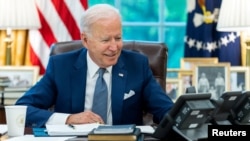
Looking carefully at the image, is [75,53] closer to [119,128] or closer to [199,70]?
[119,128]

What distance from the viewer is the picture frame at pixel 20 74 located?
4.14 m

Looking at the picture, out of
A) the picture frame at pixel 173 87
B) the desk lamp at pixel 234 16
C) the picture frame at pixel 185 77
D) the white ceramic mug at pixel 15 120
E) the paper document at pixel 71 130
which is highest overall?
the desk lamp at pixel 234 16

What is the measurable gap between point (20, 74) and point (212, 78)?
1.41 m

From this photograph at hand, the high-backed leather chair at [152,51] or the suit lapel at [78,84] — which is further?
the high-backed leather chair at [152,51]

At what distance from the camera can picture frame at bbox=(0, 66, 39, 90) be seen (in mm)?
4137

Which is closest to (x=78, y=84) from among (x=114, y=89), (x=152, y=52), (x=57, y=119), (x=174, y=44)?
(x=114, y=89)

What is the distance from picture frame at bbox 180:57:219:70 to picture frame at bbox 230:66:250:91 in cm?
15

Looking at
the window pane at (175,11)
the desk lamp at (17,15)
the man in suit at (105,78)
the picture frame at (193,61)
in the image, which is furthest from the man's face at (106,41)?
the window pane at (175,11)

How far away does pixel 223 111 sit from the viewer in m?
2.32

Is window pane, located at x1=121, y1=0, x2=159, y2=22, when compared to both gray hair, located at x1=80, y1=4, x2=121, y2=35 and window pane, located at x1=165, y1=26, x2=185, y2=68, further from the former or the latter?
gray hair, located at x1=80, y1=4, x2=121, y2=35

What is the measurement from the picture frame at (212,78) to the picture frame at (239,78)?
0.06 metres

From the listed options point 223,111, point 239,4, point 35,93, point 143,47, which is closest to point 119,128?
point 223,111

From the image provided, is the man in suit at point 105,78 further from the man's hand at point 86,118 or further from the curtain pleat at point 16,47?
the curtain pleat at point 16,47

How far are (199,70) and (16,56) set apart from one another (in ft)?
4.48
